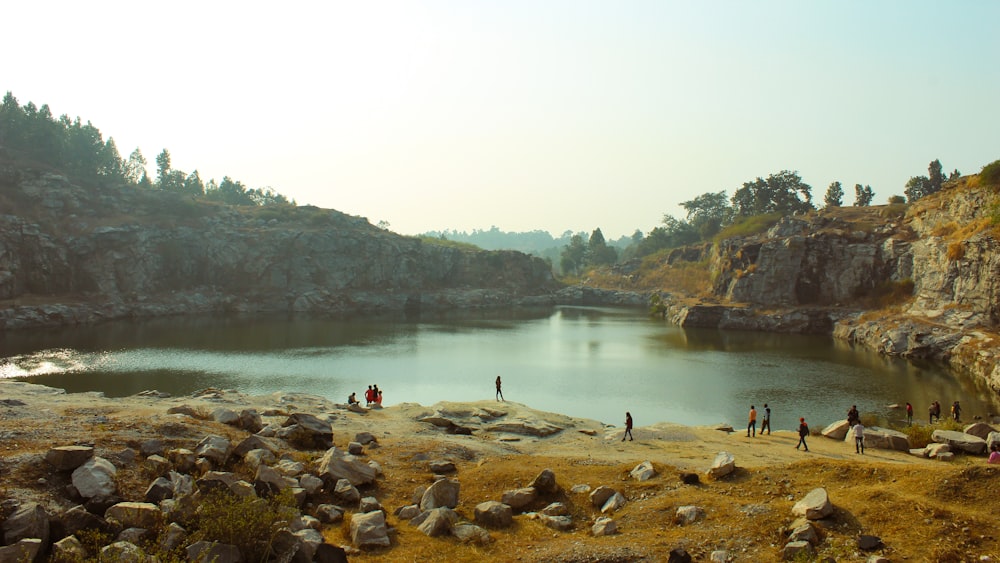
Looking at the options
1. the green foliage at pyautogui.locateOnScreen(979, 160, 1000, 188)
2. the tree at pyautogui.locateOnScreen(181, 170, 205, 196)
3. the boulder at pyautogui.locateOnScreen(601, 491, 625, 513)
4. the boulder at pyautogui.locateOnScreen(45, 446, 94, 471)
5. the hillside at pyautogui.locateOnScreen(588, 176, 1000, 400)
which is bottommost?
the boulder at pyautogui.locateOnScreen(601, 491, 625, 513)

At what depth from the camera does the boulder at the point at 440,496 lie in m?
17.0

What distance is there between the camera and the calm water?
145ft

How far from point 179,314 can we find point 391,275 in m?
46.6

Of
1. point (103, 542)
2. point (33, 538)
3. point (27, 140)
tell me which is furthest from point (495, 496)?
point (27, 140)

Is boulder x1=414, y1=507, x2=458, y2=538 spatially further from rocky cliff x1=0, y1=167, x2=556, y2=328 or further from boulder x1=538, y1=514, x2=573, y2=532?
rocky cliff x1=0, y1=167, x2=556, y2=328

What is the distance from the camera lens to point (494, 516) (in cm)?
1594

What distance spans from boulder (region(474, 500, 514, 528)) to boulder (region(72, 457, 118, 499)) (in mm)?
8840

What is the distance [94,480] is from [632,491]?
Result: 14.1 metres

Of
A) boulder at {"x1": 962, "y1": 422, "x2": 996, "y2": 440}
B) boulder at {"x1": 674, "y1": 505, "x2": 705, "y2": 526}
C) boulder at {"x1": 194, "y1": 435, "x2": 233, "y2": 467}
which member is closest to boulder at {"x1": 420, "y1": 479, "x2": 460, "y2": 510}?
boulder at {"x1": 194, "y1": 435, "x2": 233, "y2": 467}

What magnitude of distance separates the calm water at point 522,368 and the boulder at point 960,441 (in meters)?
8.91

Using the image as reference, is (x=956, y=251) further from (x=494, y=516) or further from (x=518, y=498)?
(x=494, y=516)

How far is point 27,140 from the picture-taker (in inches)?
4764

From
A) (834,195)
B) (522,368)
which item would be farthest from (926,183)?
(522,368)

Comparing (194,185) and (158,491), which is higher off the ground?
(194,185)
